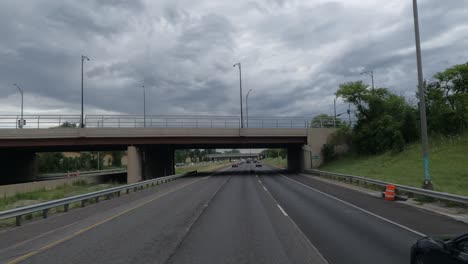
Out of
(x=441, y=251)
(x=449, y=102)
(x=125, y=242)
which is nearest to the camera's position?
(x=441, y=251)

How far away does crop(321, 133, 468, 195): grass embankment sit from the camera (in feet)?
84.9

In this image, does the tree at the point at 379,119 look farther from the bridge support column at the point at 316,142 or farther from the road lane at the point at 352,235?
the road lane at the point at 352,235

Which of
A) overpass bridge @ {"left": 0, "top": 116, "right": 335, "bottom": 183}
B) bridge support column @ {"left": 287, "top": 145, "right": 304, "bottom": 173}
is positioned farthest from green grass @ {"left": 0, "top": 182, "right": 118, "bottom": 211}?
bridge support column @ {"left": 287, "top": 145, "right": 304, "bottom": 173}

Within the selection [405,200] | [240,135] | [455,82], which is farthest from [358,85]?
[405,200]

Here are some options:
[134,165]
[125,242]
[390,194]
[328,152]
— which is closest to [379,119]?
[328,152]

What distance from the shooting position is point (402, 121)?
4831 centimetres

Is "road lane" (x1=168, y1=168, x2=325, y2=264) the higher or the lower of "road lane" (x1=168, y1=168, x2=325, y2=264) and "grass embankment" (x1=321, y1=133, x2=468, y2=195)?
the lower

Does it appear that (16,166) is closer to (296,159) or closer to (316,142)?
(296,159)

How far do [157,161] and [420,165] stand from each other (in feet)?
115

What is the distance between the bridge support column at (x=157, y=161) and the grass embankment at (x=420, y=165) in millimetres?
22098

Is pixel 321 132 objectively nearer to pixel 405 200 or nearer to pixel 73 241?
pixel 405 200

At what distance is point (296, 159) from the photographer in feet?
211

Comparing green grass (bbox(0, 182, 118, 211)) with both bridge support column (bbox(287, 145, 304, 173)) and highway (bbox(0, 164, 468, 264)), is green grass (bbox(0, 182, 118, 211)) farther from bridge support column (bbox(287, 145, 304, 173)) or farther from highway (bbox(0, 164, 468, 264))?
bridge support column (bbox(287, 145, 304, 173))

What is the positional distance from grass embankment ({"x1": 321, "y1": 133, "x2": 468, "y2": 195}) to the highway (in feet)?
34.0
